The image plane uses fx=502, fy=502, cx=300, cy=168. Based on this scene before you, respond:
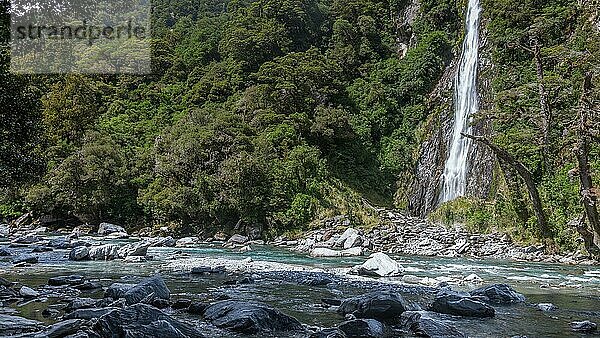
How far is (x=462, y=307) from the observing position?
8578 millimetres

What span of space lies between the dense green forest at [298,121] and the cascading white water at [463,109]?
59.4 inches

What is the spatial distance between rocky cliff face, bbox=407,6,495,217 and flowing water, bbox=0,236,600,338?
11.7 metres

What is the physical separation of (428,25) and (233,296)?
41.5m

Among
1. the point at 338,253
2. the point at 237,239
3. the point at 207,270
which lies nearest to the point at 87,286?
the point at 207,270

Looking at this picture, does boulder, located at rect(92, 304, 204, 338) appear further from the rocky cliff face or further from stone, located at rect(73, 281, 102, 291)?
the rocky cliff face

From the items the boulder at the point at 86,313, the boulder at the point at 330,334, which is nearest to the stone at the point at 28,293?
the boulder at the point at 86,313

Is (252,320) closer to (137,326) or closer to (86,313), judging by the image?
(137,326)

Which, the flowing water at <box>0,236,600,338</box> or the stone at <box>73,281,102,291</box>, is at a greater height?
the stone at <box>73,281,102,291</box>

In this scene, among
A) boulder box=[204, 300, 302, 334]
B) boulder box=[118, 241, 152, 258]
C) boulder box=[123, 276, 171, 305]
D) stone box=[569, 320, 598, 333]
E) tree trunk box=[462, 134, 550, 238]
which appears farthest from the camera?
tree trunk box=[462, 134, 550, 238]

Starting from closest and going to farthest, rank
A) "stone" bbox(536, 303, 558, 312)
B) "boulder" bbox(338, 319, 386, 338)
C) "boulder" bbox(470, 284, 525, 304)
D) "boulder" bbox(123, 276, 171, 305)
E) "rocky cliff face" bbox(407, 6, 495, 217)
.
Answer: "boulder" bbox(338, 319, 386, 338)
"boulder" bbox(123, 276, 171, 305)
"stone" bbox(536, 303, 558, 312)
"boulder" bbox(470, 284, 525, 304)
"rocky cliff face" bbox(407, 6, 495, 217)

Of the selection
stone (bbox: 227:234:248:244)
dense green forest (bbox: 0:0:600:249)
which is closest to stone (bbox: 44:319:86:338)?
dense green forest (bbox: 0:0:600:249)

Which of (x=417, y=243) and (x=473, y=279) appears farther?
(x=417, y=243)

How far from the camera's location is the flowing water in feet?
26.0

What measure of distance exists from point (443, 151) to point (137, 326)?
3228 cm
